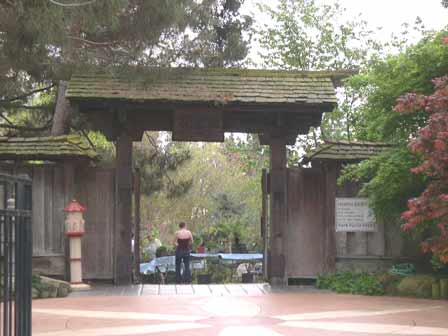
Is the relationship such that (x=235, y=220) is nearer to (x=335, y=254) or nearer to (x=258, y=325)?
(x=335, y=254)

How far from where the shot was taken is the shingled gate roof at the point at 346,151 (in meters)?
13.3

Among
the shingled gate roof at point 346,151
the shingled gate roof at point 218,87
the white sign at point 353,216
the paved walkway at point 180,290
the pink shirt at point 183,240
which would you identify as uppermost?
the shingled gate roof at point 218,87

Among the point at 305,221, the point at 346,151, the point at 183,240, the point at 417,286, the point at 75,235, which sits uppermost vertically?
the point at 346,151

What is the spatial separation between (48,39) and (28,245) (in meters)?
3.71

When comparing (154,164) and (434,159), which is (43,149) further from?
(434,159)

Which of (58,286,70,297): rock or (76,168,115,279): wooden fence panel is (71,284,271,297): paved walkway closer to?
(58,286,70,297): rock

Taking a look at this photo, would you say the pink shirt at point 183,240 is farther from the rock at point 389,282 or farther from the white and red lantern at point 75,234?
the rock at point 389,282

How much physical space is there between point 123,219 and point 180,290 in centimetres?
178

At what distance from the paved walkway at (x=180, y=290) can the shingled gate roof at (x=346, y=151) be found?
2.59m

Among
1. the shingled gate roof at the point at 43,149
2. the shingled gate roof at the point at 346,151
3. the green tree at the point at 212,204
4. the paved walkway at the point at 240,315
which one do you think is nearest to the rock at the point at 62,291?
the paved walkway at the point at 240,315

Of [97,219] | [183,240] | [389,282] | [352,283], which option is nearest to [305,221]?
[352,283]

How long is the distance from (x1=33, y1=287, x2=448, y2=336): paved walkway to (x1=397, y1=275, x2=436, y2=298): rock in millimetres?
422

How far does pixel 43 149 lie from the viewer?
12.9 m

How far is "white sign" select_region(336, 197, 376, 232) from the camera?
43.9 feet
